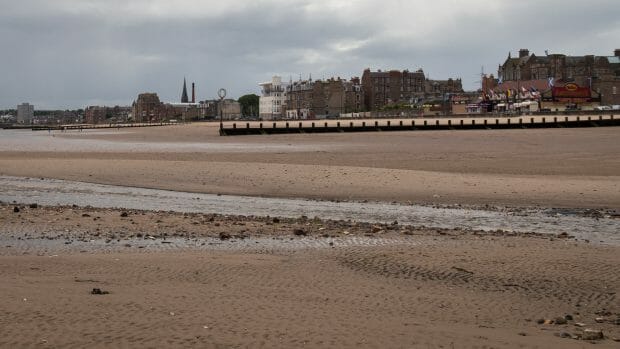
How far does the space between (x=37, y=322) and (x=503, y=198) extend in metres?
14.3

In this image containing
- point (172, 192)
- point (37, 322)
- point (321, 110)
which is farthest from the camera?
point (321, 110)

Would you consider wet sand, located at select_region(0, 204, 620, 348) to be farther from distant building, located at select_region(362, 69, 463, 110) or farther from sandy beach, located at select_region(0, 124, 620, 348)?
distant building, located at select_region(362, 69, 463, 110)

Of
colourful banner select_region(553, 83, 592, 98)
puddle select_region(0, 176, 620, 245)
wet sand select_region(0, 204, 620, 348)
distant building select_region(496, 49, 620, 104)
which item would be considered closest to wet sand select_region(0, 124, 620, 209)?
puddle select_region(0, 176, 620, 245)

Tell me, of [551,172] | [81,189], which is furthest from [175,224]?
[551,172]

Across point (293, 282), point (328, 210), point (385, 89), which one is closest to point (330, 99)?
point (385, 89)

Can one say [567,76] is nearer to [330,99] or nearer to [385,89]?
[385,89]

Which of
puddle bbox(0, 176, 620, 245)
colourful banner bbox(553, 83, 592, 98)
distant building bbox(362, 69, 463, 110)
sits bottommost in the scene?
→ puddle bbox(0, 176, 620, 245)

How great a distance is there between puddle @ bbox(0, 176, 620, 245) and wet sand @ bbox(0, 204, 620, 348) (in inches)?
58.9

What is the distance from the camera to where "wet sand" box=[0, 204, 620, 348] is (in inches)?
217

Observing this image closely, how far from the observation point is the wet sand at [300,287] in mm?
5508

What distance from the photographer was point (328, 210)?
51.4 ft

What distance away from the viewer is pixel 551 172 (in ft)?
79.4

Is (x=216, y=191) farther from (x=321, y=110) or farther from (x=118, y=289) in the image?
(x=321, y=110)

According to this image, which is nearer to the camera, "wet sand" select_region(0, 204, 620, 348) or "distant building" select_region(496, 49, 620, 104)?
"wet sand" select_region(0, 204, 620, 348)
